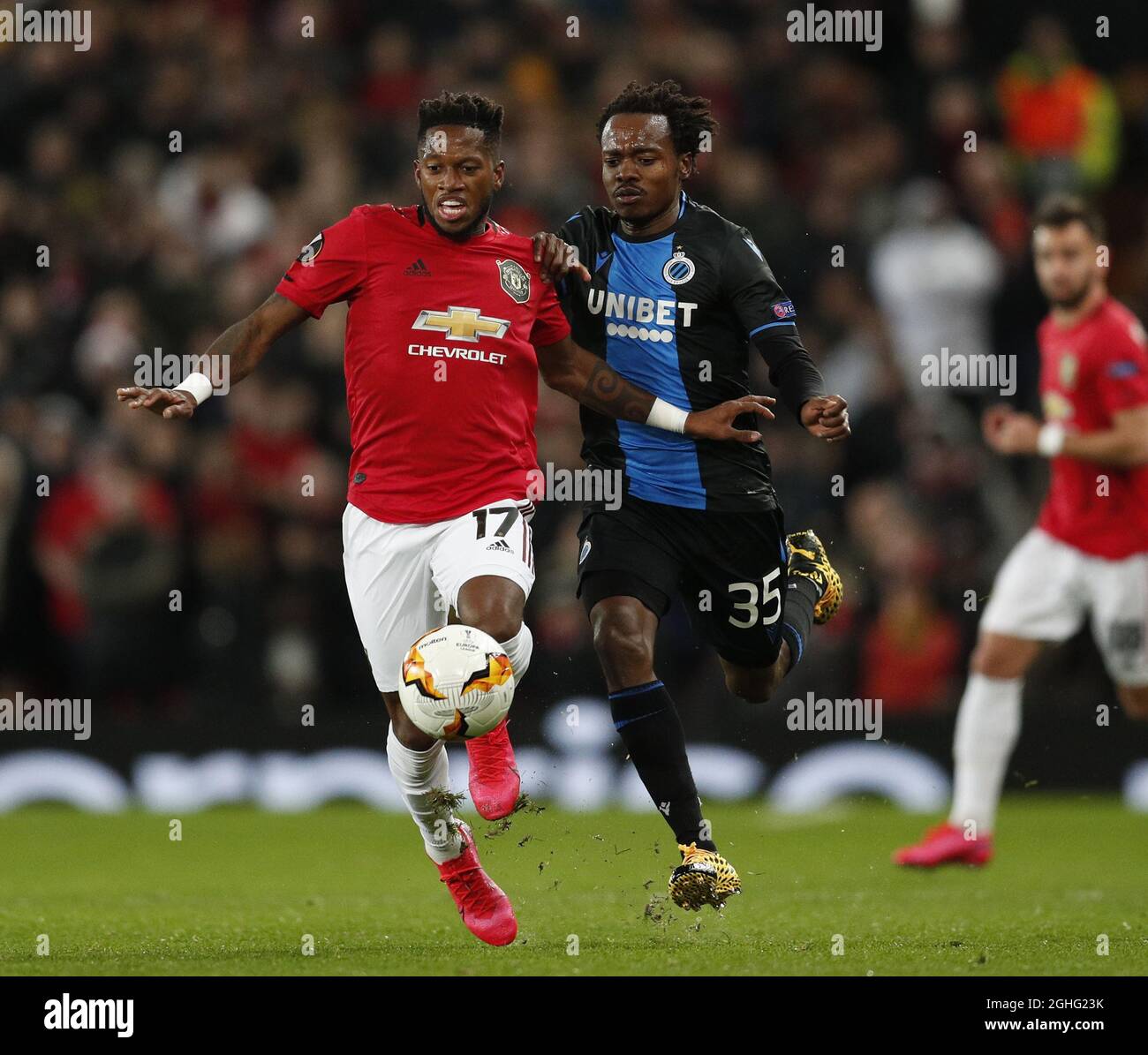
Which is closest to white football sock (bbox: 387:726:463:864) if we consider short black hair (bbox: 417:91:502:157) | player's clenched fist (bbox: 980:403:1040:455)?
short black hair (bbox: 417:91:502:157)

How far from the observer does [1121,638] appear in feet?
31.7

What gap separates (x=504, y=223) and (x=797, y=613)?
537cm

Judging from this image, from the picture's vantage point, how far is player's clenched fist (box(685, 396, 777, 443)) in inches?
279

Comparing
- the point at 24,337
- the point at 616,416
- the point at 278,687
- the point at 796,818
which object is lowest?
the point at 796,818

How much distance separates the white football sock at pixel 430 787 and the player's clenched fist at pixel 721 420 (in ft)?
4.85

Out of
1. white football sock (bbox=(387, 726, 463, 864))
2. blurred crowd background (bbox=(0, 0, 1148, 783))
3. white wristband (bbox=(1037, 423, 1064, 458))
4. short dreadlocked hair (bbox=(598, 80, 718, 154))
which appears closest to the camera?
white football sock (bbox=(387, 726, 463, 864))

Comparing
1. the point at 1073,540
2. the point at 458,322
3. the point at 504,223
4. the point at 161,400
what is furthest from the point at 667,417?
the point at 504,223

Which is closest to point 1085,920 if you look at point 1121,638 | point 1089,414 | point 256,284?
point 1121,638

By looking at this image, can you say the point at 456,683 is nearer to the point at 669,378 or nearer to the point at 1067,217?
the point at 669,378

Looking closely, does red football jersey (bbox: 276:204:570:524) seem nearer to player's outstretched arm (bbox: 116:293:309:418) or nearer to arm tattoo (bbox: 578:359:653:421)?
player's outstretched arm (bbox: 116:293:309:418)

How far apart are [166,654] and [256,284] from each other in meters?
2.65

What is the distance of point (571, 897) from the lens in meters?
8.48

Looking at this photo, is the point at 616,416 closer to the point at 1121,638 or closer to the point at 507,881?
the point at 507,881

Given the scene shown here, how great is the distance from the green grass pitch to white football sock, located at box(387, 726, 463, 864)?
1.13ft
